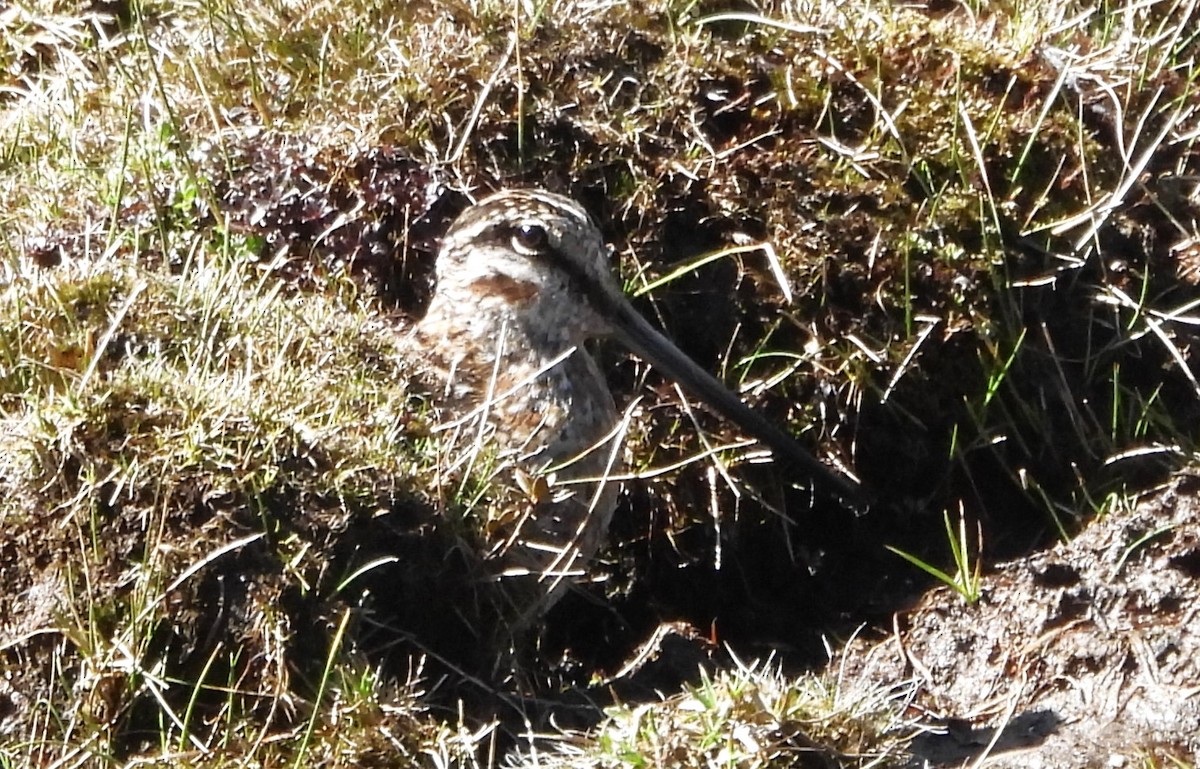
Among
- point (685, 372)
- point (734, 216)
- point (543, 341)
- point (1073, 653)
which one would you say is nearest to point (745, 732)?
point (1073, 653)

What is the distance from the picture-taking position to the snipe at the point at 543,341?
3.69 m

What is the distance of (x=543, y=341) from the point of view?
3807 millimetres

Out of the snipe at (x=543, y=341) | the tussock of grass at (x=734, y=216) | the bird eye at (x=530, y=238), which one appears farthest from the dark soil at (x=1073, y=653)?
the bird eye at (x=530, y=238)

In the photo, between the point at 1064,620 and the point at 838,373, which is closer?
the point at 1064,620

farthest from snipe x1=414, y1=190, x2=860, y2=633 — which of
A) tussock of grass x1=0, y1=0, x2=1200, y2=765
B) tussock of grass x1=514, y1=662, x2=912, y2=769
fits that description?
tussock of grass x1=514, y1=662, x2=912, y2=769

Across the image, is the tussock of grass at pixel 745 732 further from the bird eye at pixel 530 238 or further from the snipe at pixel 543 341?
the bird eye at pixel 530 238

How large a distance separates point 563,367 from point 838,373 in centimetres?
64

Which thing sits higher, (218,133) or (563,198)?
(218,133)

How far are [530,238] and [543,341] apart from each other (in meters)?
0.25

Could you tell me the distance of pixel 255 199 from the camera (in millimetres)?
4000

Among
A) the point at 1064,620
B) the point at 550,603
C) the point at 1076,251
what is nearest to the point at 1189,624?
the point at 1064,620

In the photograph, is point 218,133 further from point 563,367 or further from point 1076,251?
point 1076,251

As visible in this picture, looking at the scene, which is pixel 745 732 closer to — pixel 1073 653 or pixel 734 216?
pixel 1073 653

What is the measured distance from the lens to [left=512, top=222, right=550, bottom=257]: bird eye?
3676mm
